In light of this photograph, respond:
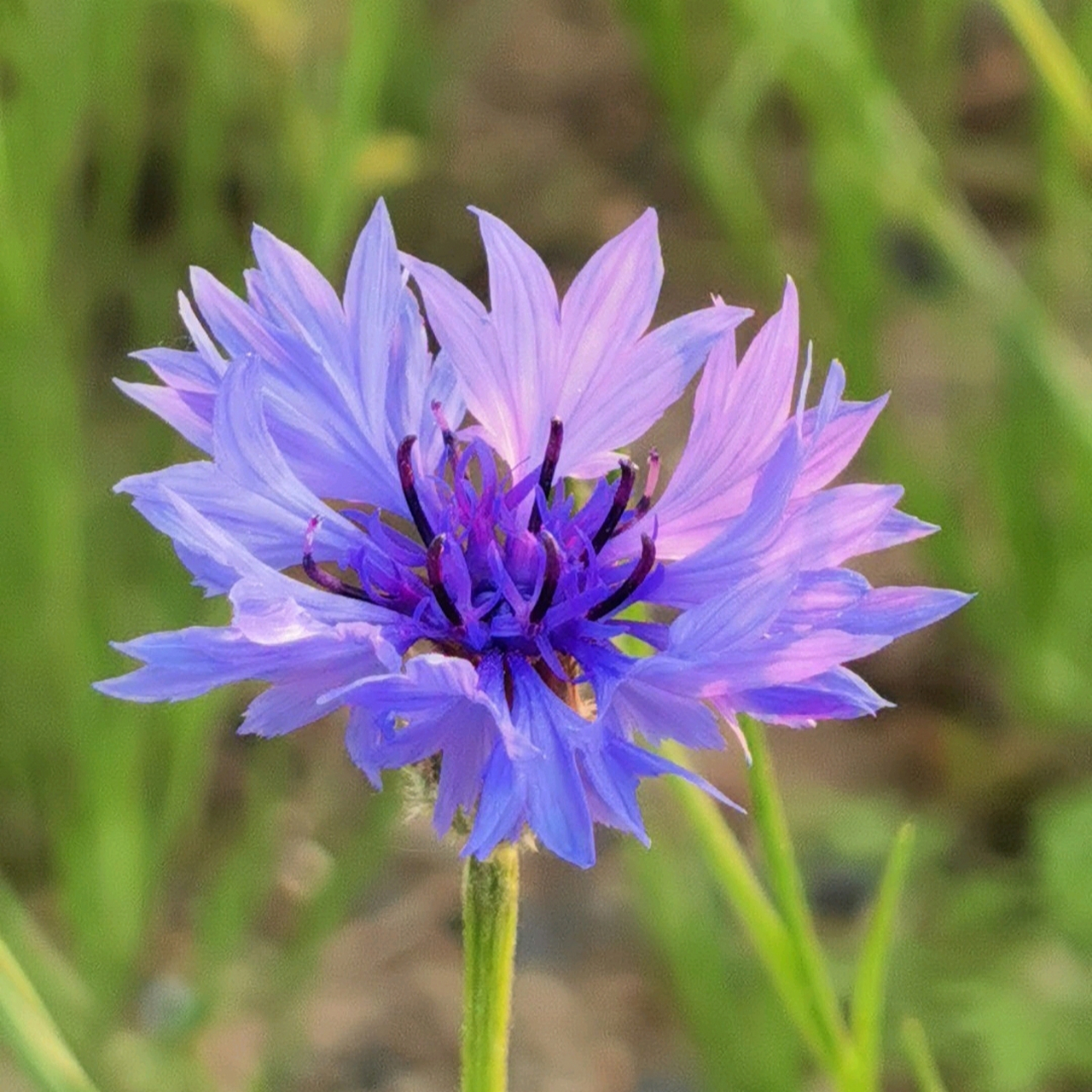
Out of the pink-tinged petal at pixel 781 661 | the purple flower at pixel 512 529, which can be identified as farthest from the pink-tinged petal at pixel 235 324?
the pink-tinged petal at pixel 781 661

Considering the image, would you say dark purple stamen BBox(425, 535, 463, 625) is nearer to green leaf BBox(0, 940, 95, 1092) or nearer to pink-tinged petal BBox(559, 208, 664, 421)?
pink-tinged petal BBox(559, 208, 664, 421)

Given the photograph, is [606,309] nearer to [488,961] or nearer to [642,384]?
[642,384]

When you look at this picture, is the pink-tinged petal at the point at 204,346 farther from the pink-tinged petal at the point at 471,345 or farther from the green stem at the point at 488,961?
the green stem at the point at 488,961

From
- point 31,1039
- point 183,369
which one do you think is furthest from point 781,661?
point 31,1039

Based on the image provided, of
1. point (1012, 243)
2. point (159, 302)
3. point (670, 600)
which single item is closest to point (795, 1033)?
point (670, 600)

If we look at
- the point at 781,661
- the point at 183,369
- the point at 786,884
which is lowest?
the point at 786,884

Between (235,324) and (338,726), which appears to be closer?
(235,324)
